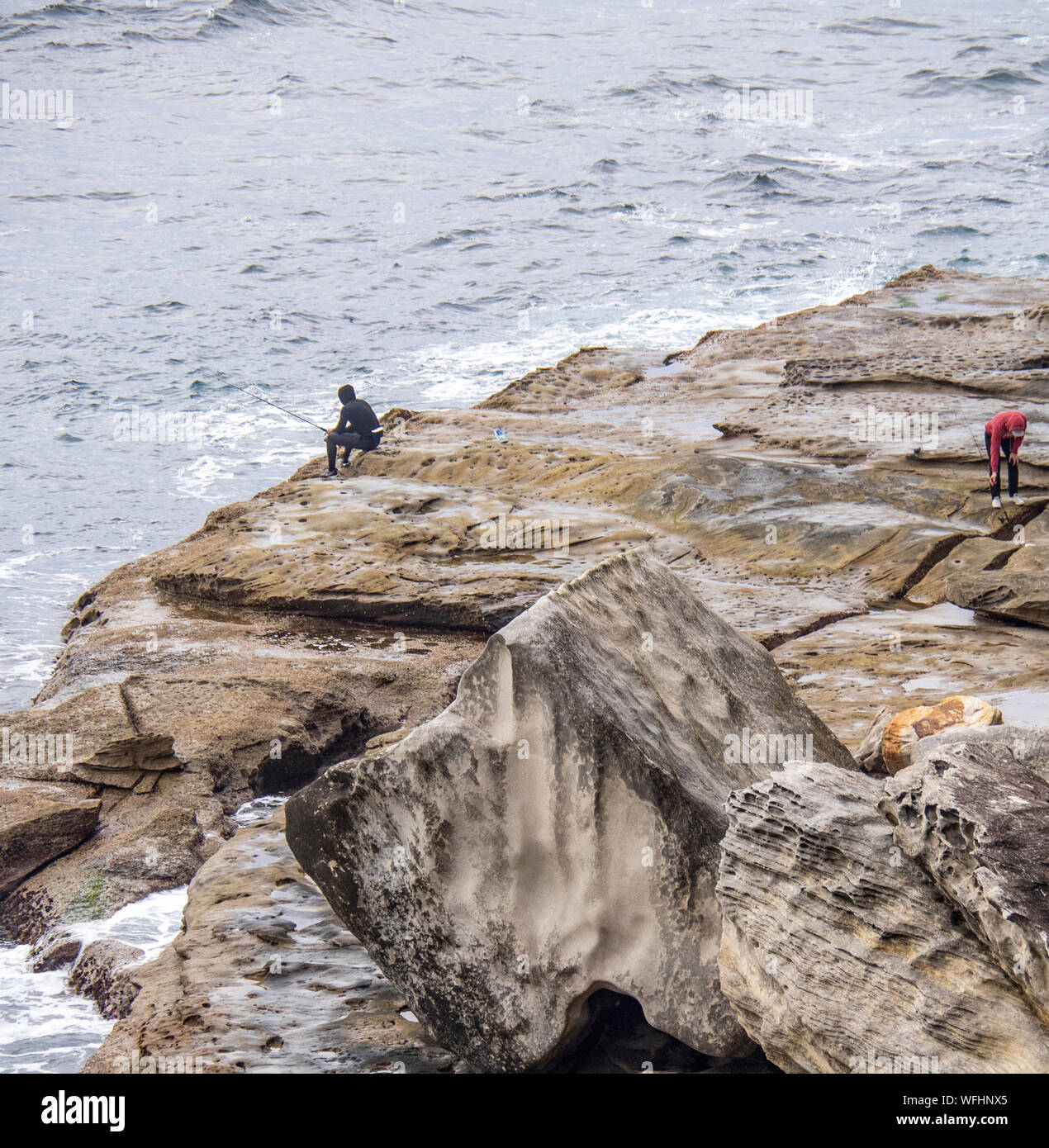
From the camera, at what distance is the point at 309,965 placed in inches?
184

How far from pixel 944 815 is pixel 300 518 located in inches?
313

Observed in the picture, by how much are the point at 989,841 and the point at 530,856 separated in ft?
5.10

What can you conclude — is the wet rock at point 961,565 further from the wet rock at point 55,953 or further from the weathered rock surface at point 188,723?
the wet rock at point 55,953

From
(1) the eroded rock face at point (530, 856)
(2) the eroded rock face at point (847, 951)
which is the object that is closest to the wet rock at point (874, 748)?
(1) the eroded rock face at point (530, 856)

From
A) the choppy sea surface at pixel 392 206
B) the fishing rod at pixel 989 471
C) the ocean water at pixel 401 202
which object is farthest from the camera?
the ocean water at pixel 401 202

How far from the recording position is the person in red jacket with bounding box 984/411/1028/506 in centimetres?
914

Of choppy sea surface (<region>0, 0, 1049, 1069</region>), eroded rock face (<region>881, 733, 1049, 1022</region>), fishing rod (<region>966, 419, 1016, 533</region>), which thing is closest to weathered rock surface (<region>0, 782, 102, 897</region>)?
choppy sea surface (<region>0, 0, 1049, 1069</region>)

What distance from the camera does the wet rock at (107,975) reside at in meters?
5.11

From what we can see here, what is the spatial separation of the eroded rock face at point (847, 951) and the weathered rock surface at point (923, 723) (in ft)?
5.54

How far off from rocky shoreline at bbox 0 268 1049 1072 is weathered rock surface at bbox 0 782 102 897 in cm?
2

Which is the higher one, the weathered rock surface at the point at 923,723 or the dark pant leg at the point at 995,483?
the dark pant leg at the point at 995,483

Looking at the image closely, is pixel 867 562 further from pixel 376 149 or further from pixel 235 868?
pixel 376 149
